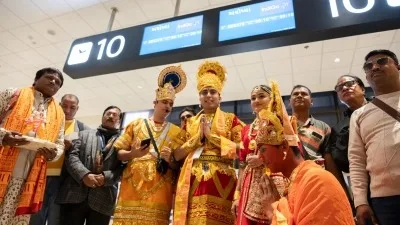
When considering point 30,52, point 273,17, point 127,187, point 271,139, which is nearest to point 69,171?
point 127,187

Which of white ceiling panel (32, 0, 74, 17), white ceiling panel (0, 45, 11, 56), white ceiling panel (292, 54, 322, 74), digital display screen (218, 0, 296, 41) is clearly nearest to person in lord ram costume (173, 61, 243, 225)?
digital display screen (218, 0, 296, 41)

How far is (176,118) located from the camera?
27.8 ft

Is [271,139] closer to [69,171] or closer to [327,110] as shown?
[69,171]

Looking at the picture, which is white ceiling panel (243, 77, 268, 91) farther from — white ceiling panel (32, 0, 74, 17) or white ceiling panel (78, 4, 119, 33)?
white ceiling panel (32, 0, 74, 17)

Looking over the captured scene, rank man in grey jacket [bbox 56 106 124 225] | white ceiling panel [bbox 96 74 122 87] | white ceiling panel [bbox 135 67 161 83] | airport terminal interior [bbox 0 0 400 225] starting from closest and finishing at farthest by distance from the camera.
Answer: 1. man in grey jacket [bbox 56 106 124 225]
2. airport terminal interior [bbox 0 0 400 225]
3. white ceiling panel [bbox 135 67 161 83]
4. white ceiling panel [bbox 96 74 122 87]

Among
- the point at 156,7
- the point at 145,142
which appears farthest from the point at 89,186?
the point at 156,7

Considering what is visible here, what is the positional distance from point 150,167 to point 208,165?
0.45m

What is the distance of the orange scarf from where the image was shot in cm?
190

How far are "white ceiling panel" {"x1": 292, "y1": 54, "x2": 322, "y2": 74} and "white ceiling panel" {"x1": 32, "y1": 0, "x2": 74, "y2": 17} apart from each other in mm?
3779

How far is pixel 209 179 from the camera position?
187cm

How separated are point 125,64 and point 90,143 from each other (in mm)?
882

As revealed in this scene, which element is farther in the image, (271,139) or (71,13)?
(71,13)

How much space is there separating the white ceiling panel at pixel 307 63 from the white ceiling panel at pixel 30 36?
4437 millimetres

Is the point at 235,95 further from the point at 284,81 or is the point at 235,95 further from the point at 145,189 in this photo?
the point at 145,189
